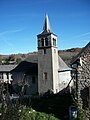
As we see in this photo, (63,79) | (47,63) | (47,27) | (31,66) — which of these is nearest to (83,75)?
(47,63)

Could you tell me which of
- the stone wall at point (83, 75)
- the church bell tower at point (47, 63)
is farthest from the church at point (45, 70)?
the stone wall at point (83, 75)

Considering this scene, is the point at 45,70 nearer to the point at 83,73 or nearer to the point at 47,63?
the point at 47,63

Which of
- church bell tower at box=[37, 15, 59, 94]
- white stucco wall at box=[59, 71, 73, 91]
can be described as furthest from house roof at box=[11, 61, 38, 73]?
white stucco wall at box=[59, 71, 73, 91]

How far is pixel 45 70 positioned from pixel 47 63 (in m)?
1.09

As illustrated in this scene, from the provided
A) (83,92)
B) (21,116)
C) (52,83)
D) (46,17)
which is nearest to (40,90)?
(52,83)

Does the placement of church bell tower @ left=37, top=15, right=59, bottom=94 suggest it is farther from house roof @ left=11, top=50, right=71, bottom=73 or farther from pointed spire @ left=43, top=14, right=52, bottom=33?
house roof @ left=11, top=50, right=71, bottom=73

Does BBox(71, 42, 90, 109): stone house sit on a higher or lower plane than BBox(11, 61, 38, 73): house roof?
lower

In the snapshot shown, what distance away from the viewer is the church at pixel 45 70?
32.6 m

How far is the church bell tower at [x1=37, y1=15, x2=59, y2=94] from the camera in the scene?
32469 millimetres

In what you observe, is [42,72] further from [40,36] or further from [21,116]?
[21,116]

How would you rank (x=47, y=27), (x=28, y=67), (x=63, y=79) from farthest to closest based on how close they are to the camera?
(x=63, y=79), (x=28, y=67), (x=47, y=27)

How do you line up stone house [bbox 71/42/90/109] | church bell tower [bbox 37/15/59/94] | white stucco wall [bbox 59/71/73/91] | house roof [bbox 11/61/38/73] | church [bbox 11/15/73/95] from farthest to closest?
house roof [bbox 11/61/38/73] → white stucco wall [bbox 59/71/73/91] → church [bbox 11/15/73/95] → church bell tower [bbox 37/15/59/94] → stone house [bbox 71/42/90/109]

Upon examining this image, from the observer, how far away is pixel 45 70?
1294 inches

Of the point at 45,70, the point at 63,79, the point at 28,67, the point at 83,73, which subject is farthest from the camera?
the point at 63,79
